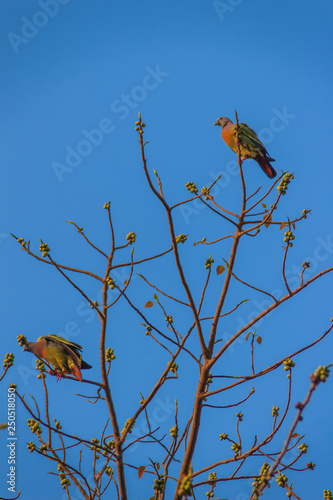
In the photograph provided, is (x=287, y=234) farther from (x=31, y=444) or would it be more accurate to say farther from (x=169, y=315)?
(x=31, y=444)

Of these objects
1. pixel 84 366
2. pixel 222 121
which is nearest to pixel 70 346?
pixel 84 366

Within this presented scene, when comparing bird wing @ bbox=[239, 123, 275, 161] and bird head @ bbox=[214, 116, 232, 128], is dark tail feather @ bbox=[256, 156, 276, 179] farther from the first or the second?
bird head @ bbox=[214, 116, 232, 128]

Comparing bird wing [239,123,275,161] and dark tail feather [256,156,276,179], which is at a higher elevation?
bird wing [239,123,275,161]

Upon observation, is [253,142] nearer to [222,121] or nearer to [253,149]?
[253,149]

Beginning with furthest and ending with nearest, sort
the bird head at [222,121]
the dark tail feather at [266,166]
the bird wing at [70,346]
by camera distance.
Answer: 1. the bird head at [222,121]
2. the dark tail feather at [266,166]
3. the bird wing at [70,346]

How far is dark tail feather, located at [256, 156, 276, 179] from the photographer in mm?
5691

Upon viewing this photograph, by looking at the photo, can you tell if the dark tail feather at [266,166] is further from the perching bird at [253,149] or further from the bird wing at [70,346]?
the bird wing at [70,346]

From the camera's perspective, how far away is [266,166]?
576cm

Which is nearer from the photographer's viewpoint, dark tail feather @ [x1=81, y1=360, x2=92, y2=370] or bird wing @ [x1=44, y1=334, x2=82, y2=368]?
bird wing @ [x1=44, y1=334, x2=82, y2=368]

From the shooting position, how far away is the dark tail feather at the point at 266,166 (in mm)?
5691

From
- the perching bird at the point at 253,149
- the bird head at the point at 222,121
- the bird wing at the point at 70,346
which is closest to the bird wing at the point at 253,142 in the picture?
the perching bird at the point at 253,149

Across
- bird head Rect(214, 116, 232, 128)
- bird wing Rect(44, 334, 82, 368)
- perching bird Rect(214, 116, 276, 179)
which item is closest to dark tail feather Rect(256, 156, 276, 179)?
perching bird Rect(214, 116, 276, 179)

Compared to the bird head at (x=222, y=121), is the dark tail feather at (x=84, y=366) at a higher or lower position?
lower

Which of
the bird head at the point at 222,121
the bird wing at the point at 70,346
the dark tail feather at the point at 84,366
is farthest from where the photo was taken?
the bird head at the point at 222,121
